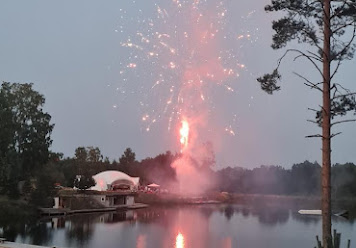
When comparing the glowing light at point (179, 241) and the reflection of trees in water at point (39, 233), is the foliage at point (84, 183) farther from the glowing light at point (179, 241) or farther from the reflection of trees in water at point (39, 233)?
the glowing light at point (179, 241)

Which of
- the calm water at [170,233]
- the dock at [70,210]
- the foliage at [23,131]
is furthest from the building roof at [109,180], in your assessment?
the calm water at [170,233]

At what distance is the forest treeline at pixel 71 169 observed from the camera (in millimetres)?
53531

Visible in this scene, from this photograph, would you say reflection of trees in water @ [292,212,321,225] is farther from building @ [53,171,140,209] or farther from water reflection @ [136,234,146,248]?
building @ [53,171,140,209]

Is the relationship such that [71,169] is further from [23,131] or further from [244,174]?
[244,174]

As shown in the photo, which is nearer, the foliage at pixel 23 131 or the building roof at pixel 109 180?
the foliage at pixel 23 131

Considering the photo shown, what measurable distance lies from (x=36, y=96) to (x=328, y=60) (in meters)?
51.1

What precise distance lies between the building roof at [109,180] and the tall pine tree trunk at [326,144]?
2949 inches

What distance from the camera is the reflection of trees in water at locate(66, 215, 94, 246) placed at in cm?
3417

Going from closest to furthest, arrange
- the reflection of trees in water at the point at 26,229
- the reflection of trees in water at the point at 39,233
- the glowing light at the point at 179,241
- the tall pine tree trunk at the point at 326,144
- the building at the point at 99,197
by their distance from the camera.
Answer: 1. the tall pine tree trunk at the point at 326,144
2. the glowing light at the point at 179,241
3. the reflection of trees in water at the point at 39,233
4. the reflection of trees in water at the point at 26,229
5. the building at the point at 99,197

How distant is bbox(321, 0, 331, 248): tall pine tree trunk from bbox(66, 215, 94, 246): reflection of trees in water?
944 inches

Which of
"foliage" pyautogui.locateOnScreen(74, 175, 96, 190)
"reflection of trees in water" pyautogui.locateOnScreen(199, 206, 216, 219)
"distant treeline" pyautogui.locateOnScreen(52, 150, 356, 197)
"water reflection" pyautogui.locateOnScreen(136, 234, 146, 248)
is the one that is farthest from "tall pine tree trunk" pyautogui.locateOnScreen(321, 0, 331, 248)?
"distant treeline" pyautogui.locateOnScreen(52, 150, 356, 197)

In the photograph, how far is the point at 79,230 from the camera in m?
40.2

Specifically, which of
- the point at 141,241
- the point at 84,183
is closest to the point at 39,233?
the point at 141,241

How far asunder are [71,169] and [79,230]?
44.8m
